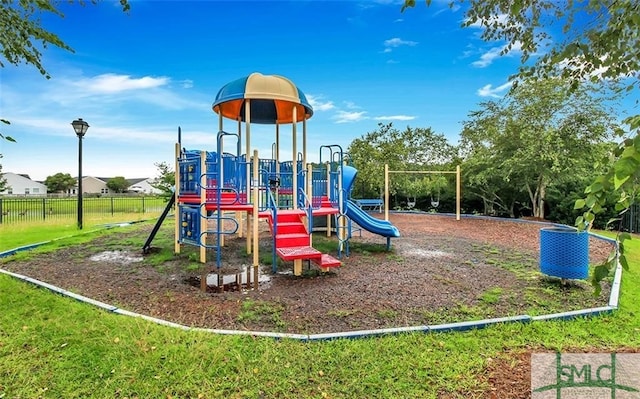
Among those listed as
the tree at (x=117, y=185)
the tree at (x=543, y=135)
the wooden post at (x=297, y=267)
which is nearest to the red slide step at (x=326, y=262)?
the wooden post at (x=297, y=267)

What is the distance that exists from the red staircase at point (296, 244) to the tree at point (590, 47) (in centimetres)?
381

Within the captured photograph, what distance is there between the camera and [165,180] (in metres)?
17.5

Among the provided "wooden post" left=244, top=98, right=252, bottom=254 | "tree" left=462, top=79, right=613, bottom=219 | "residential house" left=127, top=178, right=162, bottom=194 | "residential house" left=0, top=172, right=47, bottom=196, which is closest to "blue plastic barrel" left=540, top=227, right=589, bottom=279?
"wooden post" left=244, top=98, right=252, bottom=254

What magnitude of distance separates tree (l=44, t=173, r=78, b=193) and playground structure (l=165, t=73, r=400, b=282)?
66782mm

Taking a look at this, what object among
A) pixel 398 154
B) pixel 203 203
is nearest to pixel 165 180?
pixel 398 154

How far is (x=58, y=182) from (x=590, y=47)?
2960 inches

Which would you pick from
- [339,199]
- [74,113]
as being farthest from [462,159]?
[74,113]

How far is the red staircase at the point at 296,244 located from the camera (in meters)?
5.72

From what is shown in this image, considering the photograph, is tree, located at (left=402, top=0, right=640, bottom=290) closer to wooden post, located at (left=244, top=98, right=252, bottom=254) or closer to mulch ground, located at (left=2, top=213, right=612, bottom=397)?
mulch ground, located at (left=2, top=213, right=612, bottom=397)

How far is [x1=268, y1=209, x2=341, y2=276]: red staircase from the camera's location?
5723mm

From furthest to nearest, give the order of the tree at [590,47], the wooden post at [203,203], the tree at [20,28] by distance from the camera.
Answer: the wooden post at [203,203] → the tree at [20,28] → the tree at [590,47]

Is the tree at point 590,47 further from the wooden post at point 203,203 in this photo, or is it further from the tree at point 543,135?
the tree at point 543,135

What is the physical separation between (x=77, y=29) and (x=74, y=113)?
4.47 m

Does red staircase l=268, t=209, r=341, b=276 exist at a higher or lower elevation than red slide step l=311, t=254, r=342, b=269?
higher
